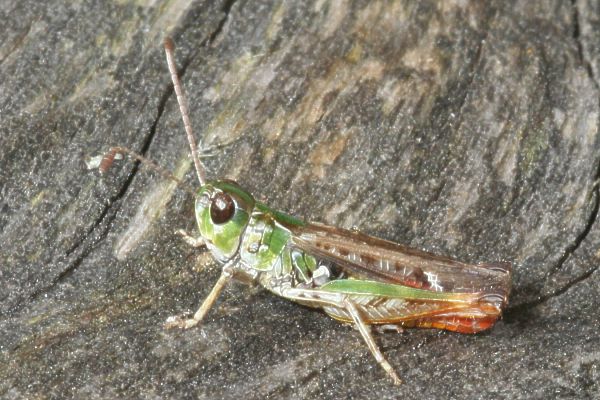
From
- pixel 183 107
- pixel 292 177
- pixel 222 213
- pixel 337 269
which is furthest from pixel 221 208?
pixel 337 269

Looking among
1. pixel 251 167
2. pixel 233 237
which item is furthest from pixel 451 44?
pixel 233 237

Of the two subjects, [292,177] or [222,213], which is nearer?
[222,213]

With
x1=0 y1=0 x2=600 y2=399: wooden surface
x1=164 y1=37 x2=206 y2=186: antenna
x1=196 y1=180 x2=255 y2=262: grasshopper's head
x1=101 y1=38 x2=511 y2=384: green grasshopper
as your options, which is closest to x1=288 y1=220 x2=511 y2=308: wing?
x1=101 y1=38 x2=511 y2=384: green grasshopper

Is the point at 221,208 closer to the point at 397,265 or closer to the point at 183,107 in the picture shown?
the point at 183,107

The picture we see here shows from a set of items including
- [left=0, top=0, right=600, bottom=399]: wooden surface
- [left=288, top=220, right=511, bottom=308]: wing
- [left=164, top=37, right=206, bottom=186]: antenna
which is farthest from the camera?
[left=164, top=37, right=206, bottom=186]: antenna

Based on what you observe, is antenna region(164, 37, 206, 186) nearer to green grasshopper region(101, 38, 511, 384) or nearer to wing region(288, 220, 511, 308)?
green grasshopper region(101, 38, 511, 384)

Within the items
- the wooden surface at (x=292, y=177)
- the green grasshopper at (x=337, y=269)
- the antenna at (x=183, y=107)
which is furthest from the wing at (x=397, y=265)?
the antenna at (x=183, y=107)

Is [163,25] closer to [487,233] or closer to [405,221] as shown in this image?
[405,221]
